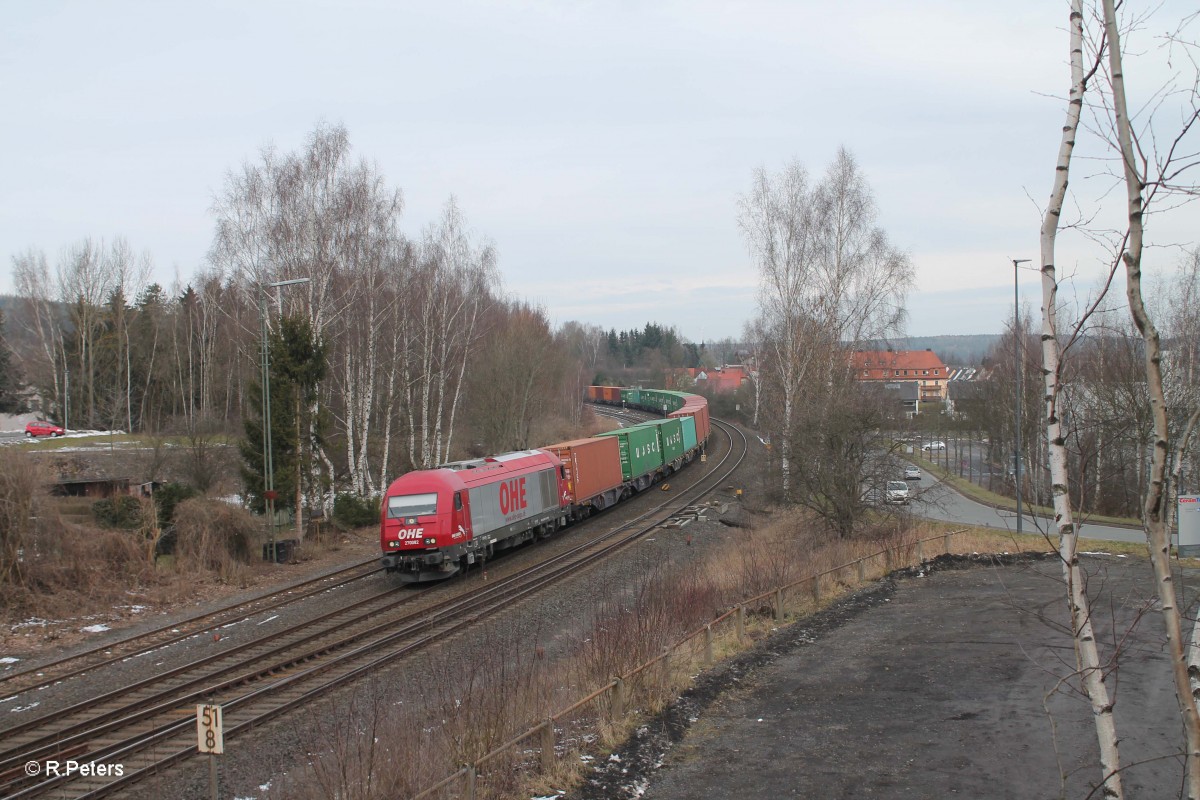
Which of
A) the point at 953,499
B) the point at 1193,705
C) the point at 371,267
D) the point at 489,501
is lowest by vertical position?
the point at 953,499

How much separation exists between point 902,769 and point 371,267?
24364 mm

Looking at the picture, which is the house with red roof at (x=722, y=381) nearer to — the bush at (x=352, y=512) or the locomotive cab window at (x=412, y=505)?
the bush at (x=352, y=512)

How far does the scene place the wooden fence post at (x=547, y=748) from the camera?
26.6 feet

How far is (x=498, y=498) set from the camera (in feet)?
71.8

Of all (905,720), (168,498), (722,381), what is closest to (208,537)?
(168,498)

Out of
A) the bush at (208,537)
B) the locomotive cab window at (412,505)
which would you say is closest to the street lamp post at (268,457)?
the bush at (208,537)

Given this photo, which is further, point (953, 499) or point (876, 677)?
point (953, 499)

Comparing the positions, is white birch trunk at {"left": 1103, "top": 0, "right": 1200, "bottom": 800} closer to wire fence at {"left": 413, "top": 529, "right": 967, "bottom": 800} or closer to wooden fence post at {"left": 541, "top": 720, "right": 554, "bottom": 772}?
wire fence at {"left": 413, "top": 529, "right": 967, "bottom": 800}

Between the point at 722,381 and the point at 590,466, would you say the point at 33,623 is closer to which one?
the point at 590,466

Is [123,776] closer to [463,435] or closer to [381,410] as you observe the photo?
[381,410]

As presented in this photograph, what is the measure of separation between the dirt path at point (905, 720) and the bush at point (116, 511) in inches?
740

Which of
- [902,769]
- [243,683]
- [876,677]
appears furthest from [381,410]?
[902,769]

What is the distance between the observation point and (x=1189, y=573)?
18.7 metres

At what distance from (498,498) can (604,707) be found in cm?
1235
